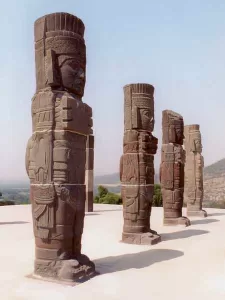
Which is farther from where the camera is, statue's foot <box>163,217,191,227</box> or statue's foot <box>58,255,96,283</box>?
statue's foot <box>163,217,191,227</box>

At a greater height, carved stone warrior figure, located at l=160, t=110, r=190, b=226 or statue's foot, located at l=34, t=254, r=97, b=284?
carved stone warrior figure, located at l=160, t=110, r=190, b=226

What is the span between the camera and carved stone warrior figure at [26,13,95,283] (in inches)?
243

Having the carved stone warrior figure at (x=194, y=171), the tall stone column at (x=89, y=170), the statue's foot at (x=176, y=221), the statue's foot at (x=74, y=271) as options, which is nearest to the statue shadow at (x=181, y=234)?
the statue's foot at (x=176, y=221)

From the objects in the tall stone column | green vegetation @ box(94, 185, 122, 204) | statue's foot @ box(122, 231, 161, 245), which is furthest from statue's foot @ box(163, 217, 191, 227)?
green vegetation @ box(94, 185, 122, 204)

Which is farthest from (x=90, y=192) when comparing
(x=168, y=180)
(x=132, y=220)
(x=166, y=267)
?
(x=166, y=267)

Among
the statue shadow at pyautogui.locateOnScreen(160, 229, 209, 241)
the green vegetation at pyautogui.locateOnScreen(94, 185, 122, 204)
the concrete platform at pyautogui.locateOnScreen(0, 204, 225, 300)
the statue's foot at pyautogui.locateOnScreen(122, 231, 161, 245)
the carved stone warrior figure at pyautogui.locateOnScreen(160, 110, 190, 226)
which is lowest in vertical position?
the concrete platform at pyautogui.locateOnScreen(0, 204, 225, 300)

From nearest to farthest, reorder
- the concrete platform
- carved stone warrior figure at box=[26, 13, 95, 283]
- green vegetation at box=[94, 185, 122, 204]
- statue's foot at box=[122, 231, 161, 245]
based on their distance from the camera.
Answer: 1. the concrete platform
2. carved stone warrior figure at box=[26, 13, 95, 283]
3. statue's foot at box=[122, 231, 161, 245]
4. green vegetation at box=[94, 185, 122, 204]

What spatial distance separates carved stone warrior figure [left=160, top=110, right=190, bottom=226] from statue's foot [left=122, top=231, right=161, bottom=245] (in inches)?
150

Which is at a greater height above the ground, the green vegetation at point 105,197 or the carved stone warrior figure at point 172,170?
the carved stone warrior figure at point 172,170

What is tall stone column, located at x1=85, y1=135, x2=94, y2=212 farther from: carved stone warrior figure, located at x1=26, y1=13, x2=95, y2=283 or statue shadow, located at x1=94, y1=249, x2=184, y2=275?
carved stone warrior figure, located at x1=26, y1=13, x2=95, y2=283

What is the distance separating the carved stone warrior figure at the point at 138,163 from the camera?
9.80 metres

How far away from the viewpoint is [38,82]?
6.71 metres

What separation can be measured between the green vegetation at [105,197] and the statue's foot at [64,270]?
20880 mm

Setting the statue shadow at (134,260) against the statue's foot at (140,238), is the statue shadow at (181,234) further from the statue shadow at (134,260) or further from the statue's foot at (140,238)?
the statue shadow at (134,260)
